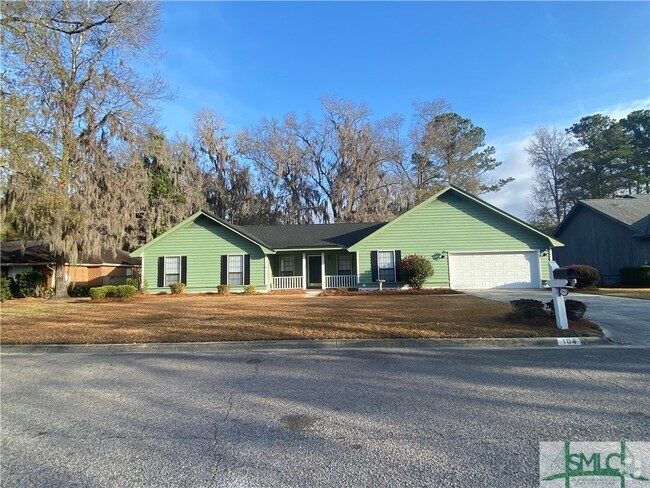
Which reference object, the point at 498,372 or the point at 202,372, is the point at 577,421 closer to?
the point at 498,372

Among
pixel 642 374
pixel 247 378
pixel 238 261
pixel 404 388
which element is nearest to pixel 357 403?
→ pixel 404 388

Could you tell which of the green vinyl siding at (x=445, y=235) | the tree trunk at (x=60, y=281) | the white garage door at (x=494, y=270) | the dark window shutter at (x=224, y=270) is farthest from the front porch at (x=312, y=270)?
the tree trunk at (x=60, y=281)

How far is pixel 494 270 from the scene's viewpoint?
2070cm

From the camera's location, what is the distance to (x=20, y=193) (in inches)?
678

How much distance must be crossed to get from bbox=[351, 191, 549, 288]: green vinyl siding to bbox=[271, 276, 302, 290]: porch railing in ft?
12.9

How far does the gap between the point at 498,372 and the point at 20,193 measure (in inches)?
785

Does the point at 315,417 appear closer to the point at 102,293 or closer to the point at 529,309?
the point at 529,309

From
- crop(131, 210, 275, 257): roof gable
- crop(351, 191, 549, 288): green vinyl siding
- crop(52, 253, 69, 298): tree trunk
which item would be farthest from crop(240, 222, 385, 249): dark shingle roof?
crop(52, 253, 69, 298): tree trunk

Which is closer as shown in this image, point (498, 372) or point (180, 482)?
point (180, 482)

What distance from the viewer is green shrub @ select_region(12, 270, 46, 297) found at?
75.6ft

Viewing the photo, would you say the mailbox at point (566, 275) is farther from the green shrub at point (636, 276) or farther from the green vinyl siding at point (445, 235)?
the green shrub at point (636, 276)

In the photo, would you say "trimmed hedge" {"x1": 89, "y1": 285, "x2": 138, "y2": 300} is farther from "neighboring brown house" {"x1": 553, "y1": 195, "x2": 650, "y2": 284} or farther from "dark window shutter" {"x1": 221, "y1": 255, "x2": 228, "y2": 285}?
"neighboring brown house" {"x1": 553, "y1": 195, "x2": 650, "y2": 284}

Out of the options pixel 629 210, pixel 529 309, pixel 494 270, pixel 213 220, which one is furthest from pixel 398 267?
pixel 629 210

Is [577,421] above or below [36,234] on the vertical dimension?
below
